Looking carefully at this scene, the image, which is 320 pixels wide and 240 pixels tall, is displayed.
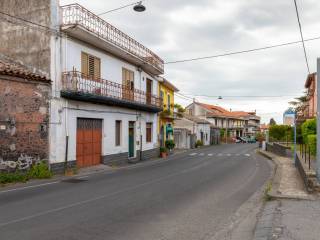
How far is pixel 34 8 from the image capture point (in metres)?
17.3

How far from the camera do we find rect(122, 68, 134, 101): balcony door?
2313 centimetres

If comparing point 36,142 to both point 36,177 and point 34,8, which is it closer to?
point 36,177

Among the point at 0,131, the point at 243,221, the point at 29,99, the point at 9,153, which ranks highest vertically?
the point at 29,99

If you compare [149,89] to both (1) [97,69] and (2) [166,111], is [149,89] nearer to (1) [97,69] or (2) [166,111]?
(2) [166,111]

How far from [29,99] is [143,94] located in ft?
38.5

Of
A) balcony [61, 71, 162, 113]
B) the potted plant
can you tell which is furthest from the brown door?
the potted plant

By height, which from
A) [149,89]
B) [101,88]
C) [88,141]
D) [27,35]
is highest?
[27,35]

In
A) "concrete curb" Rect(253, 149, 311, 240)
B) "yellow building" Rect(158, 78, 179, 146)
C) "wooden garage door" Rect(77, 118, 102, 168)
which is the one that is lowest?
"concrete curb" Rect(253, 149, 311, 240)

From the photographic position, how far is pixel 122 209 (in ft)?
27.7

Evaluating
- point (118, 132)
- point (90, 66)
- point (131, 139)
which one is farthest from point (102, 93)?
point (131, 139)

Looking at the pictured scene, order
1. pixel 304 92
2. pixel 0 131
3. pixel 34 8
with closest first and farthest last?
pixel 0 131 → pixel 34 8 → pixel 304 92

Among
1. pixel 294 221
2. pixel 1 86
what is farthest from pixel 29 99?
pixel 294 221

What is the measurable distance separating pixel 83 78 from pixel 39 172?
5.59 meters

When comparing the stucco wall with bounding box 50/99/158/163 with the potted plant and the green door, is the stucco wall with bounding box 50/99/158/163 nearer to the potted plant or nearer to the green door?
the green door
